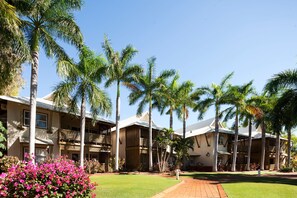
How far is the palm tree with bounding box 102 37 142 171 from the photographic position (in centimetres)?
3034

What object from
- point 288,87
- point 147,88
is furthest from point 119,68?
point 288,87

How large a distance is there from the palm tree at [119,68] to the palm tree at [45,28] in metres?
8.94

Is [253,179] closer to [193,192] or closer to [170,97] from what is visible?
[193,192]

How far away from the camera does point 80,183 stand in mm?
8312

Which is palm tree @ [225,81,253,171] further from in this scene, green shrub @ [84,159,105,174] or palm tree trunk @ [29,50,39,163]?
palm tree trunk @ [29,50,39,163]

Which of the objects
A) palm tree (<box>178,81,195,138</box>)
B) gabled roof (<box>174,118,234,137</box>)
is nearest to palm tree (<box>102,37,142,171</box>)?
palm tree (<box>178,81,195,138</box>)

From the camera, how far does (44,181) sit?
794 centimetres

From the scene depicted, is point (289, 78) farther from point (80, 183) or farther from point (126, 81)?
point (80, 183)

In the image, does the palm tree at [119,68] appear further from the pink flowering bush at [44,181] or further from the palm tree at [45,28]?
the pink flowering bush at [44,181]

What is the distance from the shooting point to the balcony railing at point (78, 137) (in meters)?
27.6

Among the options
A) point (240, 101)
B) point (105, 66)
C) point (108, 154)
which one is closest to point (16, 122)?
point (105, 66)

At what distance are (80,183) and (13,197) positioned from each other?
1775 mm

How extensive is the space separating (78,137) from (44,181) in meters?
21.5

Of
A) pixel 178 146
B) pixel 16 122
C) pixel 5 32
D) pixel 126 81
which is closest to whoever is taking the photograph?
pixel 5 32
